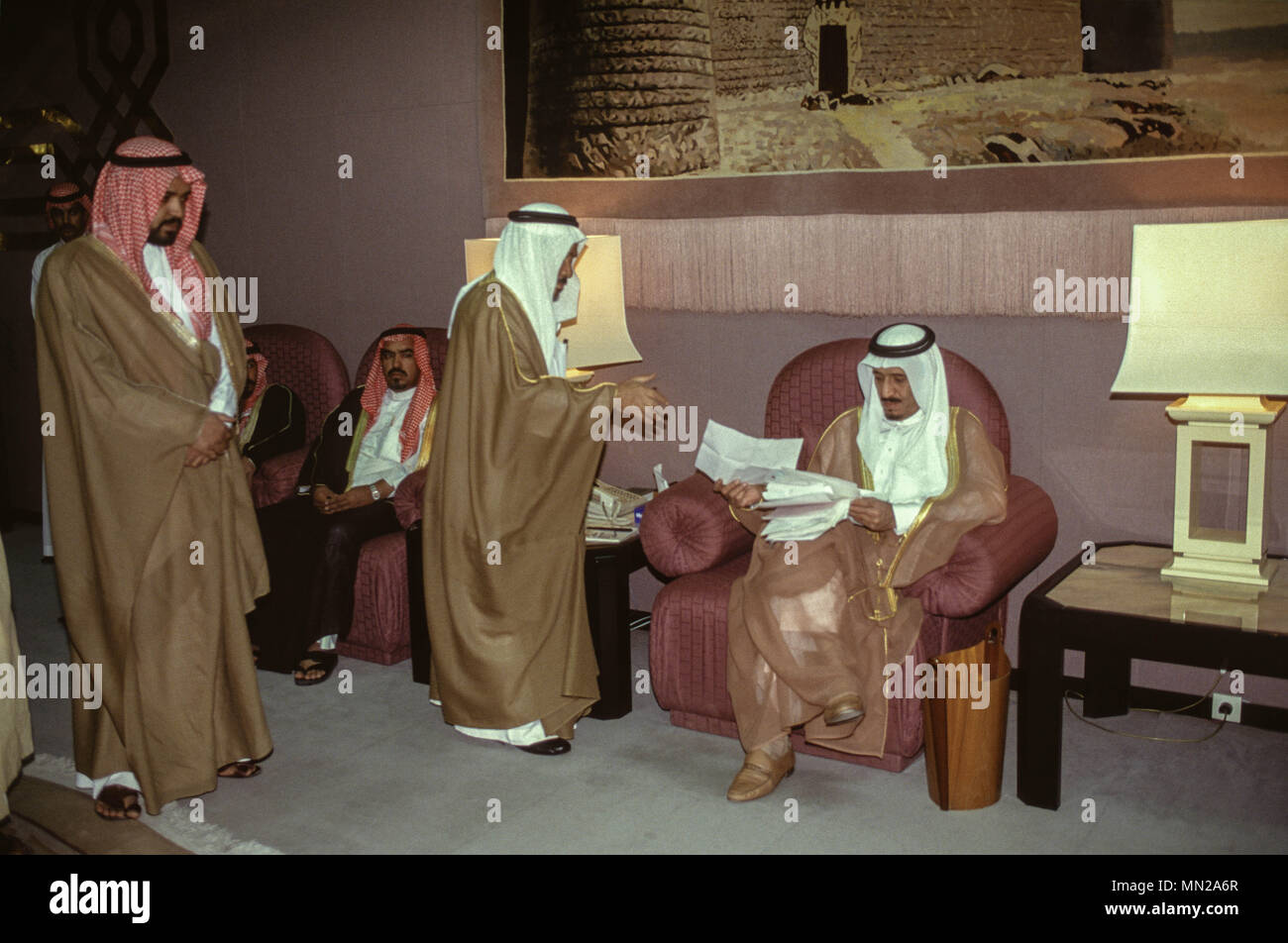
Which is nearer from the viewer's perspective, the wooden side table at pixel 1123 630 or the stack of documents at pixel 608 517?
the wooden side table at pixel 1123 630

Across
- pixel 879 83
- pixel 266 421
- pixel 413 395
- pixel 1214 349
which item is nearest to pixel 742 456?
pixel 1214 349

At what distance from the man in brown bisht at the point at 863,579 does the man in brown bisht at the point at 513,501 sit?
50 cm

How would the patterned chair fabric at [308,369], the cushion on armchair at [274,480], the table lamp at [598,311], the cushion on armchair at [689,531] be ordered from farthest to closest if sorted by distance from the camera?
the patterned chair fabric at [308,369]
the cushion on armchair at [274,480]
the table lamp at [598,311]
the cushion on armchair at [689,531]

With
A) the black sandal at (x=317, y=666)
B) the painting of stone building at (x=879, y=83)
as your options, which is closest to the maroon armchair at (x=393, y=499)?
the black sandal at (x=317, y=666)

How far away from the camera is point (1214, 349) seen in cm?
275

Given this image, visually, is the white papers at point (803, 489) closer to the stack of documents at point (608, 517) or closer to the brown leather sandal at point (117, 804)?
the stack of documents at point (608, 517)

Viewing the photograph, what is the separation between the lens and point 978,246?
3.48 m

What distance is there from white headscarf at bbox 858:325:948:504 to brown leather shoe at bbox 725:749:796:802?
0.76 metres

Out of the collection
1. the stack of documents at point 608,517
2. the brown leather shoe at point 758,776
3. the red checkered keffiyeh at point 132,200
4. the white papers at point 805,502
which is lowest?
the brown leather shoe at point 758,776

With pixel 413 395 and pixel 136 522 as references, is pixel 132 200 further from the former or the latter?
pixel 413 395

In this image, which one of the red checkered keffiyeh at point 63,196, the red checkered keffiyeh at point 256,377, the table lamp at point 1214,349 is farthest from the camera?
the red checkered keffiyeh at point 63,196

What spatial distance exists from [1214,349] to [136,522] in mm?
2670

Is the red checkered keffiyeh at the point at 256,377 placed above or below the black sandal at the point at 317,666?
above

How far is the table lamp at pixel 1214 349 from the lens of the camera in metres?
2.68
